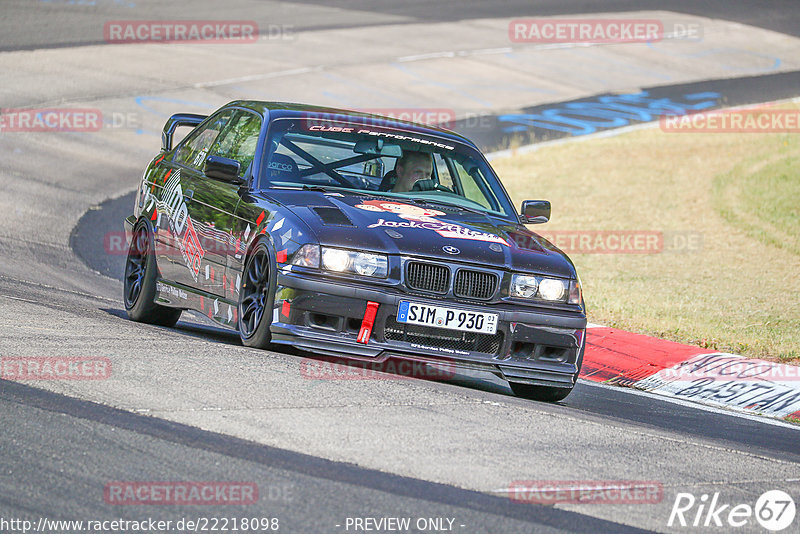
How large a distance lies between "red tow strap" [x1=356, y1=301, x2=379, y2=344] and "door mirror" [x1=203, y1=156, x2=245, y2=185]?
146 centimetres

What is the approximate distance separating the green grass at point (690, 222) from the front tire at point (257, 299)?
14.9ft

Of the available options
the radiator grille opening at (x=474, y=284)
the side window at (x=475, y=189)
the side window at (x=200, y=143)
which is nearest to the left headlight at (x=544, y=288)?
the radiator grille opening at (x=474, y=284)

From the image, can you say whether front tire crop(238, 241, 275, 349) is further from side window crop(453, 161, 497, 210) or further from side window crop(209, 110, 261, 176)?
side window crop(453, 161, 497, 210)

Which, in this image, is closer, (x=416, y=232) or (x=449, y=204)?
(x=416, y=232)

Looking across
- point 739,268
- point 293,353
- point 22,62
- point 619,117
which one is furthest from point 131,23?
point 293,353

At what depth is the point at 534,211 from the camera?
28.3ft

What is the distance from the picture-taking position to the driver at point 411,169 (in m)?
8.44

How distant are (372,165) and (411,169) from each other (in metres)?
0.28

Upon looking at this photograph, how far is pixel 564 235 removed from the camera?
1670cm

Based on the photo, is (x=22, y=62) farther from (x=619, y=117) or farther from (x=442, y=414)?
(x=442, y=414)

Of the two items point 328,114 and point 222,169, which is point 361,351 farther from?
point 328,114

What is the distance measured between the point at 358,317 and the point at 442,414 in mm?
1045

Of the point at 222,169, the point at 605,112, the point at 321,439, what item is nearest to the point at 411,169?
the point at 222,169

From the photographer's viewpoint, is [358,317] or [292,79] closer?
[358,317]
